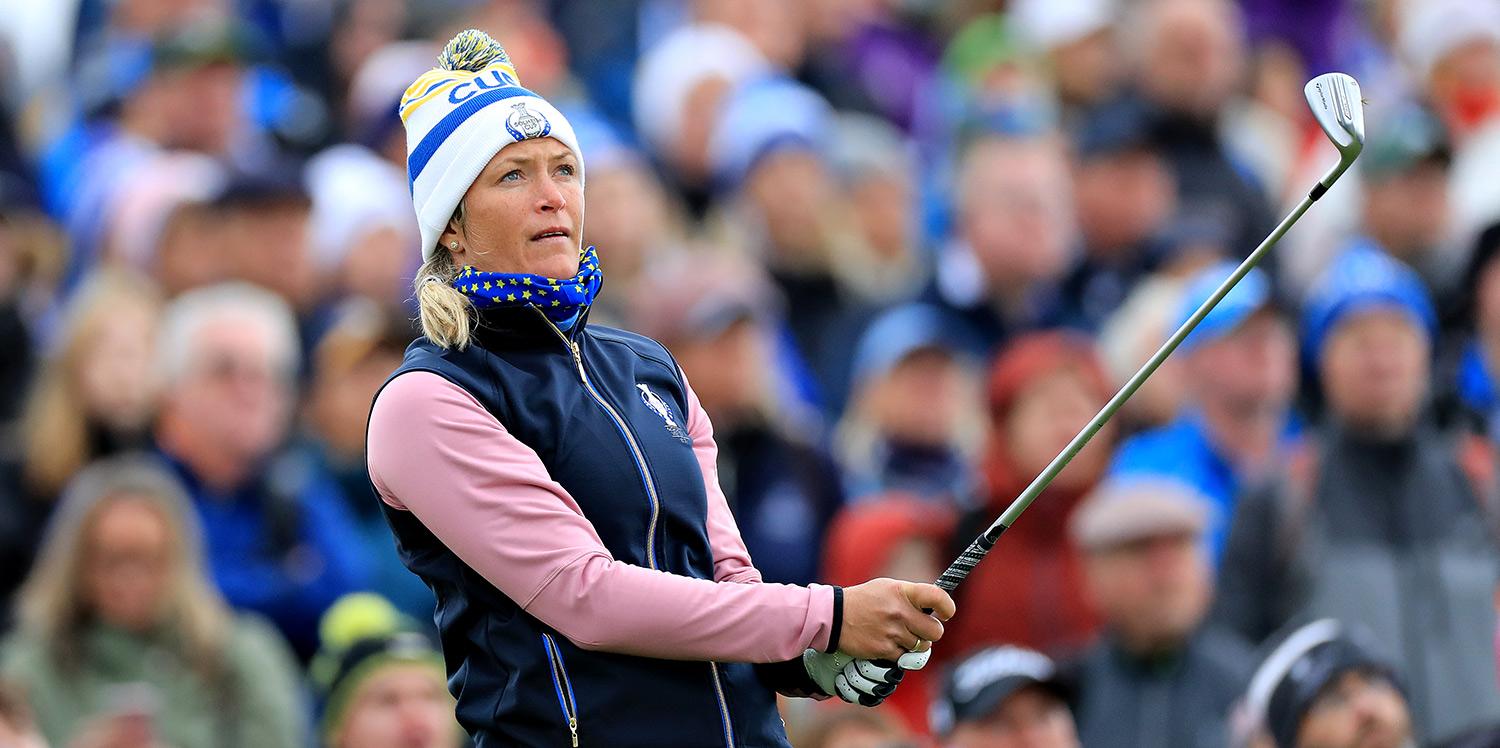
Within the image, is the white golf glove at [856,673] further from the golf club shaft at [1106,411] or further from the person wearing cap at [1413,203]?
the person wearing cap at [1413,203]

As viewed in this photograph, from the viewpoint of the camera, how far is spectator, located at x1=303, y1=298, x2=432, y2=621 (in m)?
9.02

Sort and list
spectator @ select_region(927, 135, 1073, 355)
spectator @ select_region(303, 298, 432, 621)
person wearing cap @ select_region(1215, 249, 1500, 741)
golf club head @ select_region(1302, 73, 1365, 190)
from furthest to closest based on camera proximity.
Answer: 1. spectator @ select_region(927, 135, 1073, 355)
2. spectator @ select_region(303, 298, 432, 621)
3. person wearing cap @ select_region(1215, 249, 1500, 741)
4. golf club head @ select_region(1302, 73, 1365, 190)

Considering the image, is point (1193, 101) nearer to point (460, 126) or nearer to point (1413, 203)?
point (1413, 203)

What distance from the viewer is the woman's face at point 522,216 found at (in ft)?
14.9

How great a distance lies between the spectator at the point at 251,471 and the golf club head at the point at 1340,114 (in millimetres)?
4999

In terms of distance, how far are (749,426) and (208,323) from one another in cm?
214

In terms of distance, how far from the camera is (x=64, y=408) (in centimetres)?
906

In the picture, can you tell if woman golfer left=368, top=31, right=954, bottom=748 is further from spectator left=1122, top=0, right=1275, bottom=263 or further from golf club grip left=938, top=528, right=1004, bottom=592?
spectator left=1122, top=0, right=1275, bottom=263

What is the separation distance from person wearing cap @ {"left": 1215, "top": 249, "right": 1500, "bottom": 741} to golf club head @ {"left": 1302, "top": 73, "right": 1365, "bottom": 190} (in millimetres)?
3910

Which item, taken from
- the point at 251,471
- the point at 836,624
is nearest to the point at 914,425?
the point at 251,471

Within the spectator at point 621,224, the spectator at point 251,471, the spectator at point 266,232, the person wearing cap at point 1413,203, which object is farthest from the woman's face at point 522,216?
the person wearing cap at point 1413,203

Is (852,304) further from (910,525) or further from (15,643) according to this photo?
(15,643)

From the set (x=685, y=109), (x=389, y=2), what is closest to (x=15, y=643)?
(x=685, y=109)

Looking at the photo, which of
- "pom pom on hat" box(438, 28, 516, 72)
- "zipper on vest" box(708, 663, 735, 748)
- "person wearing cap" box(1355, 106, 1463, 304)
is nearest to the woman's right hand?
"zipper on vest" box(708, 663, 735, 748)
